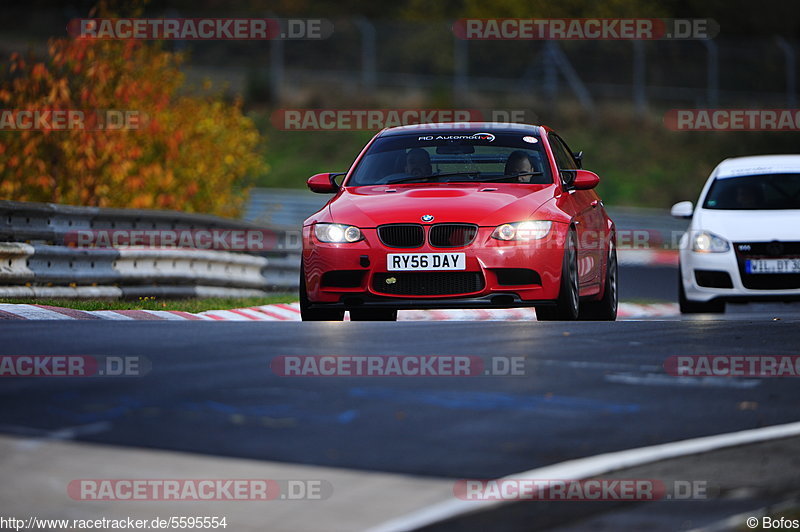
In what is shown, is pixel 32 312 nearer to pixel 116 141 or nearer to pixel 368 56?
pixel 116 141

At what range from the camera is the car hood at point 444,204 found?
11305 millimetres

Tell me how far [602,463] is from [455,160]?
7128 mm

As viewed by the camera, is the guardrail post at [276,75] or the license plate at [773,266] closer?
the license plate at [773,266]

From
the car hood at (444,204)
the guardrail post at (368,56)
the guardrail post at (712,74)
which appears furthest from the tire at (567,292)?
the guardrail post at (712,74)

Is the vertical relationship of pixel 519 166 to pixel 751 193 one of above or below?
above

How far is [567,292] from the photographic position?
11445 millimetres

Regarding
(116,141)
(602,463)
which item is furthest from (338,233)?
(116,141)

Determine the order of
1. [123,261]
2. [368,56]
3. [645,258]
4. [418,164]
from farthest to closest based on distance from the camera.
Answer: [368,56] < [645,258] < [123,261] < [418,164]

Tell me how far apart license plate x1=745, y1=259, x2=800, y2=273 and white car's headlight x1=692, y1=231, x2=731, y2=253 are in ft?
0.96

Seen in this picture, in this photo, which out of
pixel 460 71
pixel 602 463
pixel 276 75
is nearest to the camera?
pixel 602 463

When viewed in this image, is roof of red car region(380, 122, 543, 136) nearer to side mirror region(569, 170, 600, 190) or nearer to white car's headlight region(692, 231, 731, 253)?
side mirror region(569, 170, 600, 190)

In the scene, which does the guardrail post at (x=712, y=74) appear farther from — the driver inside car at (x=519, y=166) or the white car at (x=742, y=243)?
the driver inside car at (x=519, y=166)

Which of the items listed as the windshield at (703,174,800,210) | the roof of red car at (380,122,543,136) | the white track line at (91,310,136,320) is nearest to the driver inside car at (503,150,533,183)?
the roof of red car at (380,122,543,136)

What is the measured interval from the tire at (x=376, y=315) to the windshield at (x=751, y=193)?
410 centimetres
